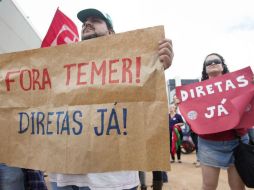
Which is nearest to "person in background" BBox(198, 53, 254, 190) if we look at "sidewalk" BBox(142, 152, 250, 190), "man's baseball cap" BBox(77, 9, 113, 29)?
"man's baseball cap" BBox(77, 9, 113, 29)

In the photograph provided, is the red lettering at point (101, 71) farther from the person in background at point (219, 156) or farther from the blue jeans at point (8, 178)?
the person in background at point (219, 156)

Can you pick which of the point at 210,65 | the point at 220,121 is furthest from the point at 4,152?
the point at 210,65

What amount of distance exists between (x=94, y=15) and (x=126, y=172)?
1029mm

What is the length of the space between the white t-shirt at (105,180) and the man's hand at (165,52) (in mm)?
615

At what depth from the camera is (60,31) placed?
8.46 ft

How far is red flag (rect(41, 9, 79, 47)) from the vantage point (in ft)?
8.25

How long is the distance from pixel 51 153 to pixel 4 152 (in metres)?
0.33

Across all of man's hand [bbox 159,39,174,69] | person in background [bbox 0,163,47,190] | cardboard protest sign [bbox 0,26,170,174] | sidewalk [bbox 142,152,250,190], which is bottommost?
sidewalk [bbox 142,152,250,190]

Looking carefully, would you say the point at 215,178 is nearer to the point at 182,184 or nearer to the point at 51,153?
the point at 51,153

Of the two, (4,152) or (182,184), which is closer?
(4,152)

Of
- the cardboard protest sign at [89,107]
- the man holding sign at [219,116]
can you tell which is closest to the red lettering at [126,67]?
the cardboard protest sign at [89,107]

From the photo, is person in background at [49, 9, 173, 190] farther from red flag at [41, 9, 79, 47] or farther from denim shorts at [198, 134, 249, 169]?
denim shorts at [198, 134, 249, 169]

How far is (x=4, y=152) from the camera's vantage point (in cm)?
194

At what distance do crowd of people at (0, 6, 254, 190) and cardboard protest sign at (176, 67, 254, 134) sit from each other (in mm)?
97
